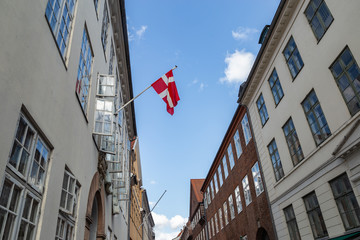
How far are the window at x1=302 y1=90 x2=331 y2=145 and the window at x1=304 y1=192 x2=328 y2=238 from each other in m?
2.30

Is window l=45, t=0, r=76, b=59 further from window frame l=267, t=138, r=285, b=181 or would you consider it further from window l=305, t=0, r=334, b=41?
window frame l=267, t=138, r=285, b=181

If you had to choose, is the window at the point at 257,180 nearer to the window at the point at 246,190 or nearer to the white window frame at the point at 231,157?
the window at the point at 246,190

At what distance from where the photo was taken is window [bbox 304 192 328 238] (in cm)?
1073

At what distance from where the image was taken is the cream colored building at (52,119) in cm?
436

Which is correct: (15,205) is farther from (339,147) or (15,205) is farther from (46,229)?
(339,147)

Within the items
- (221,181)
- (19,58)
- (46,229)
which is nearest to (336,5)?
(19,58)

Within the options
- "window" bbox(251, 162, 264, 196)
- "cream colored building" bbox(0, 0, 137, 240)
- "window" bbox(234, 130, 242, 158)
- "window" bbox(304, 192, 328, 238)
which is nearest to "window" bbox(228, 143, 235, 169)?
"window" bbox(234, 130, 242, 158)

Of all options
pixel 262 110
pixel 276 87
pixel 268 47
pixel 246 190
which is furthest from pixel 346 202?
pixel 246 190

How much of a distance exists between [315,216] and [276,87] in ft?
20.7

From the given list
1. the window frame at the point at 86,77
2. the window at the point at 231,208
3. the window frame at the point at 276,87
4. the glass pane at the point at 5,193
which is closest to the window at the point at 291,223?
the window frame at the point at 276,87

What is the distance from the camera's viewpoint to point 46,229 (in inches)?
227

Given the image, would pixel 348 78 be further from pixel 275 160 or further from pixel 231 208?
pixel 231 208

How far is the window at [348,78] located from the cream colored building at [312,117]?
0.10ft

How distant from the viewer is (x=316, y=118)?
11023 mm
